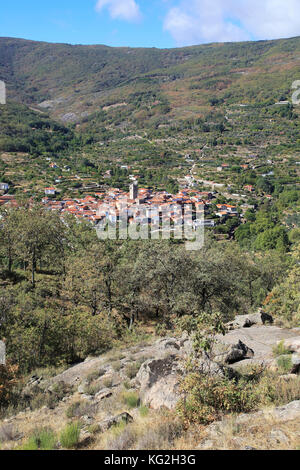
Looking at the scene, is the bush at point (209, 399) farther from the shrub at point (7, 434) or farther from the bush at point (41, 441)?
the shrub at point (7, 434)

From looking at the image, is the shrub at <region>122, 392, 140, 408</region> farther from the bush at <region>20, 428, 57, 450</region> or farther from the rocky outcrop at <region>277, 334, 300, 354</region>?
the rocky outcrop at <region>277, 334, 300, 354</region>

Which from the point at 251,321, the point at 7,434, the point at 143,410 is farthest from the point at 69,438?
the point at 251,321

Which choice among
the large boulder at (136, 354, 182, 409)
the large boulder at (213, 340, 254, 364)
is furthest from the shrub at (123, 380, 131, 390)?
the large boulder at (213, 340, 254, 364)

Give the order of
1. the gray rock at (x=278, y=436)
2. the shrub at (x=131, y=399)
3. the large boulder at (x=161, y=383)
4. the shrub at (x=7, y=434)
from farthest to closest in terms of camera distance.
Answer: the shrub at (x=131, y=399) < the large boulder at (x=161, y=383) < the shrub at (x=7, y=434) < the gray rock at (x=278, y=436)

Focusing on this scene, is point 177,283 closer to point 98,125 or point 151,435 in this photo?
point 151,435

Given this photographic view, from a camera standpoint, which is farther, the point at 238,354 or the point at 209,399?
the point at 238,354

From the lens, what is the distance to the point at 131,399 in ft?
19.7

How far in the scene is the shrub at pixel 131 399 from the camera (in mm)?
5938

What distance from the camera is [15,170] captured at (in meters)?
76.0

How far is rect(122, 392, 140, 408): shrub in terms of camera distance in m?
5.94

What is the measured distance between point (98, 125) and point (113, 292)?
5949 inches

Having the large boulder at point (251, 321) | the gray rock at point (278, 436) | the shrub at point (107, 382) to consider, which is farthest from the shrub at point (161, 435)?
the large boulder at point (251, 321)

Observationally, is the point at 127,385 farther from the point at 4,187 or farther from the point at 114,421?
the point at 4,187
